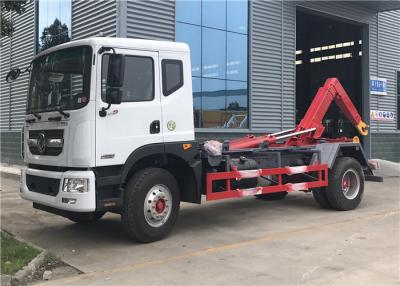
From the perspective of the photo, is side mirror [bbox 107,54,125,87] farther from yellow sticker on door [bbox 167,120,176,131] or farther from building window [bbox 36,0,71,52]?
building window [bbox 36,0,71,52]

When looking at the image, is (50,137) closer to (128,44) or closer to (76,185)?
(76,185)

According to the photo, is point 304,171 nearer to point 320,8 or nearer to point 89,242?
point 89,242

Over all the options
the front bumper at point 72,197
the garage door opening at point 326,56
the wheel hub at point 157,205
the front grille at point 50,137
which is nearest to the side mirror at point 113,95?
the front grille at point 50,137

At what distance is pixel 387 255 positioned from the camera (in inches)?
257

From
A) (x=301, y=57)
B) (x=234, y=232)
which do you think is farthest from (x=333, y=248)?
(x=301, y=57)

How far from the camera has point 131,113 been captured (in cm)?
701

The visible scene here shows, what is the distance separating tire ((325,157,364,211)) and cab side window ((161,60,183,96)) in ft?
13.5

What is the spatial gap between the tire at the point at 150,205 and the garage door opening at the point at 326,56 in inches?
557

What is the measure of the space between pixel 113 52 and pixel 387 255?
4566 millimetres

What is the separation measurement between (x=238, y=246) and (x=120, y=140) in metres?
2.28

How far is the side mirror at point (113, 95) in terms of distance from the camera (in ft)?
21.8

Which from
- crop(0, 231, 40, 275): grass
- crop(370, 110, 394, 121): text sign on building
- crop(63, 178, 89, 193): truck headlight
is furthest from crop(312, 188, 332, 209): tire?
crop(370, 110, 394, 121): text sign on building

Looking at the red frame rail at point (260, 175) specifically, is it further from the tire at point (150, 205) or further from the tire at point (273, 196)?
the tire at point (273, 196)

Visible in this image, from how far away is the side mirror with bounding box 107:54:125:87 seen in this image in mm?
6602
